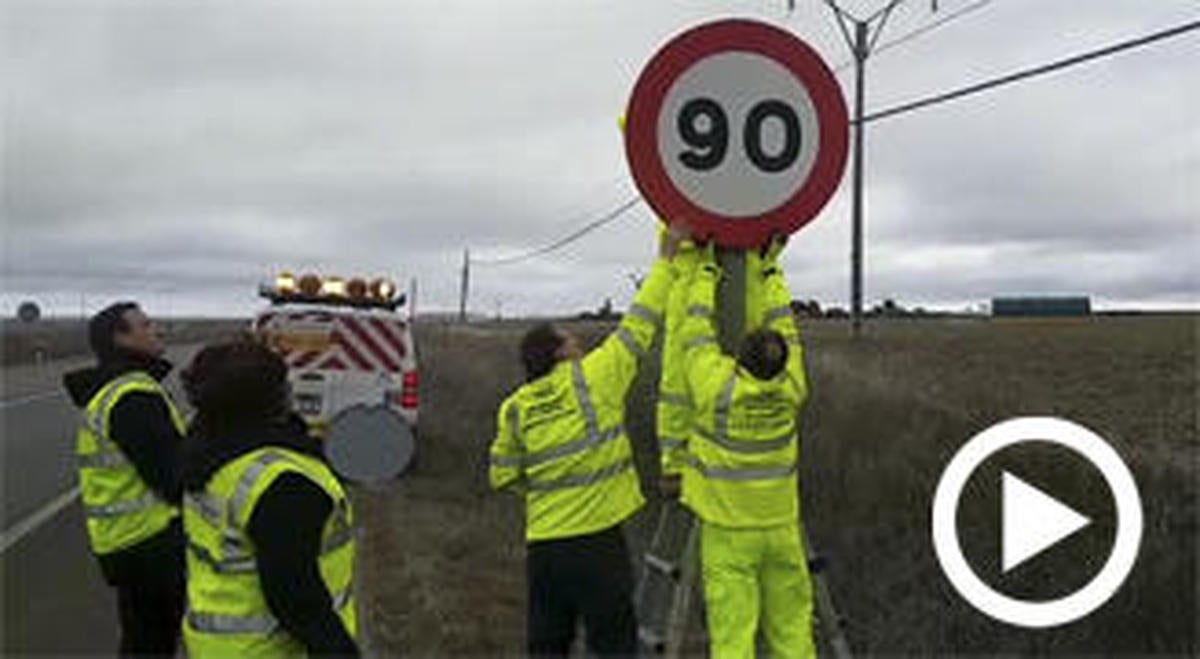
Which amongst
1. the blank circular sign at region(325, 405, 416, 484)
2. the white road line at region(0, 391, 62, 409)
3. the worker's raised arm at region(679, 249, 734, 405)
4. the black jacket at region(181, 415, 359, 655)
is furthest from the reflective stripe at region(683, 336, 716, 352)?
the white road line at region(0, 391, 62, 409)

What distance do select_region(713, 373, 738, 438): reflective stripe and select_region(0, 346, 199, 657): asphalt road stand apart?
4.15 meters

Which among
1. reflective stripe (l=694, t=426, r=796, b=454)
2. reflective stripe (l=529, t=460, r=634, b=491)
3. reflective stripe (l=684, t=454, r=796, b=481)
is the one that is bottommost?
reflective stripe (l=529, t=460, r=634, b=491)

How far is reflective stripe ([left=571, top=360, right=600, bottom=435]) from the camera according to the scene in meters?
4.70

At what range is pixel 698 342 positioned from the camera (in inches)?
157

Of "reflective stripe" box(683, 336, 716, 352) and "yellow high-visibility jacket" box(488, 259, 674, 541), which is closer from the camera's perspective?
"reflective stripe" box(683, 336, 716, 352)

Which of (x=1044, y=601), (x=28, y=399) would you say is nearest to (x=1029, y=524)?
(x=1044, y=601)

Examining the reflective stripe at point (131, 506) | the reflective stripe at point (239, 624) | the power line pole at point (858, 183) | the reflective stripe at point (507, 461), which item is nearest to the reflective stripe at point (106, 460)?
the reflective stripe at point (131, 506)

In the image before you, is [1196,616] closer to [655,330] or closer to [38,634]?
[655,330]

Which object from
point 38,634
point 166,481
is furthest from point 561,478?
point 38,634

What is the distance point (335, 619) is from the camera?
2857mm

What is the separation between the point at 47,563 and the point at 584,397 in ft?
20.5

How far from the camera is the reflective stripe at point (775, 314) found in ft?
13.3

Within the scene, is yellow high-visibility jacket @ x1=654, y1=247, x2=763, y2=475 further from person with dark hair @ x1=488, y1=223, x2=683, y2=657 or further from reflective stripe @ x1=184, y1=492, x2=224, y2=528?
reflective stripe @ x1=184, y1=492, x2=224, y2=528

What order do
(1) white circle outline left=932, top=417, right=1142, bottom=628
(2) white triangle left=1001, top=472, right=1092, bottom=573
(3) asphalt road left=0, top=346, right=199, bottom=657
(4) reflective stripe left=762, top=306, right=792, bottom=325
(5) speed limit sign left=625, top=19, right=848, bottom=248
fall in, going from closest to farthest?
(5) speed limit sign left=625, top=19, right=848, bottom=248, (4) reflective stripe left=762, top=306, right=792, bottom=325, (1) white circle outline left=932, top=417, right=1142, bottom=628, (2) white triangle left=1001, top=472, right=1092, bottom=573, (3) asphalt road left=0, top=346, right=199, bottom=657
